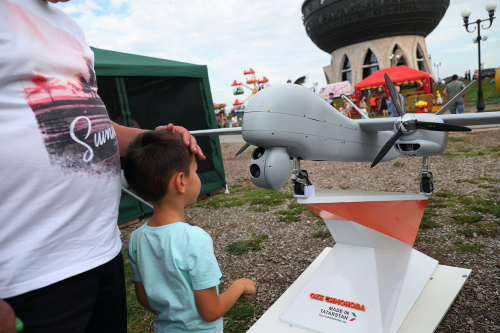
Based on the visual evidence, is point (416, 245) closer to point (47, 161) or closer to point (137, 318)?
point (137, 318)

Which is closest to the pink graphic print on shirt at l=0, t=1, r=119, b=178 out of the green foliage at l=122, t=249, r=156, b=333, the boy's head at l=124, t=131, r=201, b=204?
the boy's head at l=124, t=131, r=201, b=204

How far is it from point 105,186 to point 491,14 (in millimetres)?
17492

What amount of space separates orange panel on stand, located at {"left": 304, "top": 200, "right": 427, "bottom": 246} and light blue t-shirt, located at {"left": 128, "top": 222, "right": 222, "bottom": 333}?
156 cm

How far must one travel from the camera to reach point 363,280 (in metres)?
2.66

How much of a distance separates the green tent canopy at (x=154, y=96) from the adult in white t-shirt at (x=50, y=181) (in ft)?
15.6

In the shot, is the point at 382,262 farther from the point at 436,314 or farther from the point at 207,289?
the point at 207,289

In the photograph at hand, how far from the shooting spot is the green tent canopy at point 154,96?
5.66m

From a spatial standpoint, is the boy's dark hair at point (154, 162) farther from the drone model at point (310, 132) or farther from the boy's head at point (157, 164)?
the drone model at point (310, 132)

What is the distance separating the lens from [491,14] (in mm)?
13211

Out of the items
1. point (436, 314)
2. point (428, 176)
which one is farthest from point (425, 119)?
point (436, 314)

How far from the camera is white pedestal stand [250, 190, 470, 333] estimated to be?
8.41 ft

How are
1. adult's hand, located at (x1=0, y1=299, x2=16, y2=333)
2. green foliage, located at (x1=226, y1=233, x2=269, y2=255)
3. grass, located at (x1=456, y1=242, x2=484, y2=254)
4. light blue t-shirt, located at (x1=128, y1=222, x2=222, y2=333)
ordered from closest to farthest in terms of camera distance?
adult's hand, located at (x1=0, y1=299, x2=16, y2=333)
light blue t-shirt, located at (x1=128, y1=222, x2=222, y2=333)
grass, located at (x1=456, y1=242, x2=484, y2=254)
green foliage, located at (x1=226, y1=233, x2=269, y2=255)

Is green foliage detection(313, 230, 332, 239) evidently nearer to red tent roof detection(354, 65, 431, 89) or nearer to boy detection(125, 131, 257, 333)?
boy detection(125, 131, 257, 333)

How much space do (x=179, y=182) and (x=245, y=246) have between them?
3.53m
